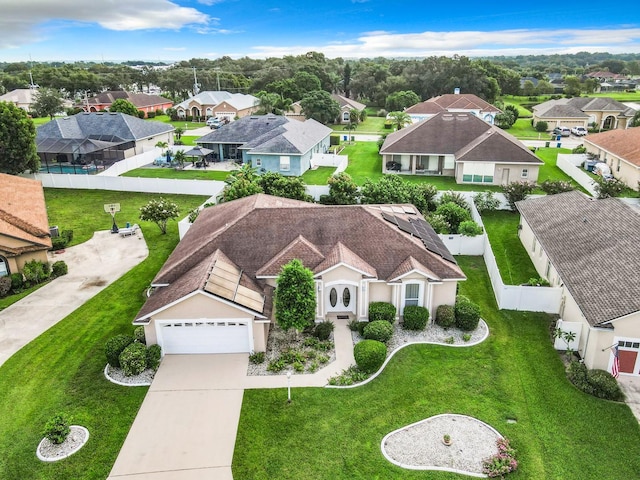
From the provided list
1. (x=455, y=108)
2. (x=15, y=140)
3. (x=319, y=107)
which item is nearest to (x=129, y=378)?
(x=15, y=140)

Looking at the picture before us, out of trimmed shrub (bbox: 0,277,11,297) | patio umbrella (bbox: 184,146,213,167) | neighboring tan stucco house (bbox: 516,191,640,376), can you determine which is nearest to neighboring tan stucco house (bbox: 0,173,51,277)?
trimmed shrub (bbox: 0,277,11,297)

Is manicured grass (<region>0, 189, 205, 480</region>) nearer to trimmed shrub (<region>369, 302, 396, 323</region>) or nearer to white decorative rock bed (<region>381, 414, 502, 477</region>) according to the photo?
white decorative rock bed (<region>381, 414, 502, 477</region>)

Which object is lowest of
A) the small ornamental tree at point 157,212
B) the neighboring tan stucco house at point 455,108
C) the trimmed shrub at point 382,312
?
the trimmed shrub at point 382,312

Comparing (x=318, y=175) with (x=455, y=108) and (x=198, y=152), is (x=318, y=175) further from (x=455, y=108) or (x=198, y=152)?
(x=455, y=108)

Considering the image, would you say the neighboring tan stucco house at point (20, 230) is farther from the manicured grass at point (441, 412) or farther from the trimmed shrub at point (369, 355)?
the trimmed shrub at point (369, 355)

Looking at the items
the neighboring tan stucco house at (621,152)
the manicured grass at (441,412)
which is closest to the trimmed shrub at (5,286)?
the manicured grass at (441,412)

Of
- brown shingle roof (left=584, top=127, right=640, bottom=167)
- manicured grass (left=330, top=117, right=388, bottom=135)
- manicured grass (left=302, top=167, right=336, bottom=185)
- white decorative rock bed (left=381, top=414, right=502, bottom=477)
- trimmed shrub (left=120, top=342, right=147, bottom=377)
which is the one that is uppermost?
brown shingle roof (left=584, top=127, right=640, bottom=167)

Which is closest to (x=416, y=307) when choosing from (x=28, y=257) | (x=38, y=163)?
(x=28, y=257)
